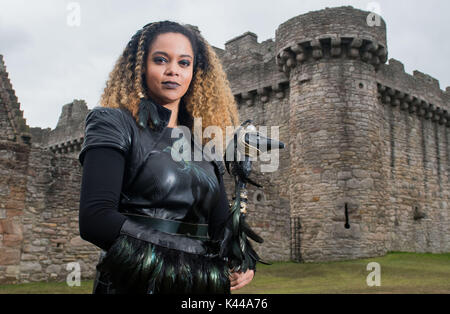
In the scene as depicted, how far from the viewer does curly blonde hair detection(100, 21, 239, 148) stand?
→ 81.6 inches

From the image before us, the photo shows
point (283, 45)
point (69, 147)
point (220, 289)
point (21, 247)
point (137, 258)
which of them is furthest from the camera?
point (69, 147)

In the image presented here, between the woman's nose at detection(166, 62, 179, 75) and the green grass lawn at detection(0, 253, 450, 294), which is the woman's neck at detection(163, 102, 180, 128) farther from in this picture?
the green grass lawn at detection(0, 253, 450, 294)

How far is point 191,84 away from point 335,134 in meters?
13.7

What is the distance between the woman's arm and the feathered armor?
0.43 metres

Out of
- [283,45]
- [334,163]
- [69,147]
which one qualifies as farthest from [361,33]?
[69,147]

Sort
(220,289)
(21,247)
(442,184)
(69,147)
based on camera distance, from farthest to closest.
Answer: (69,147) < (442,184) < (21,247) < (220,289)

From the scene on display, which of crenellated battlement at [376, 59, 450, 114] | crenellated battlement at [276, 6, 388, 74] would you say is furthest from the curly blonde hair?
crenellated battlement at [376, 59, 450, 114]

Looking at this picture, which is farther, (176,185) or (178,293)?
(176,185)

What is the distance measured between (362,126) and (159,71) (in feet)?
47.7

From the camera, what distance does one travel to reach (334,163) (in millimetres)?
15211

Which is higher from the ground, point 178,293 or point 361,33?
point 361,33

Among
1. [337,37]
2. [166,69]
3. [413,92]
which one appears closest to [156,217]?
[166,69]

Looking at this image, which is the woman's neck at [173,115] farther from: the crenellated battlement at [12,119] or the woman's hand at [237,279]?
the crenellated battlement at [12,119]

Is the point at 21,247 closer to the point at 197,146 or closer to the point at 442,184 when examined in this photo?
the point at 197,146
